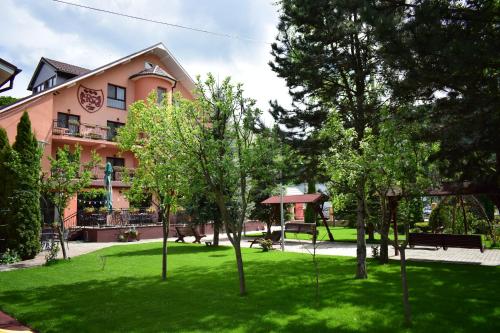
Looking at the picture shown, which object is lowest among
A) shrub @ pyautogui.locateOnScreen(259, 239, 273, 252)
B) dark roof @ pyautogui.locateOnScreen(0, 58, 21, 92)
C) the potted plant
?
shrub @ pyautogui.locateOnScreen(259, 239, 273, 252)

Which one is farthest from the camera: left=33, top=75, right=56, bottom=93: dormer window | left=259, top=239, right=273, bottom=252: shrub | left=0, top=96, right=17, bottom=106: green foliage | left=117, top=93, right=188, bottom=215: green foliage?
left=0, top=96, right=17, bottom=106: green foliage

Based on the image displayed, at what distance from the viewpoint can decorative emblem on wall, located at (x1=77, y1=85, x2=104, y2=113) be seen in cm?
2712

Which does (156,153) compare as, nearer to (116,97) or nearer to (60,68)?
(116,97)

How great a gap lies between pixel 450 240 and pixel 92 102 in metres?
24.5

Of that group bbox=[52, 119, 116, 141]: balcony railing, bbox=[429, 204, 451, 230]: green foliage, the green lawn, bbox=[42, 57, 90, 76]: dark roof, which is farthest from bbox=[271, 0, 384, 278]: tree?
bbox=[42, 57, 90, 76]: dark roof

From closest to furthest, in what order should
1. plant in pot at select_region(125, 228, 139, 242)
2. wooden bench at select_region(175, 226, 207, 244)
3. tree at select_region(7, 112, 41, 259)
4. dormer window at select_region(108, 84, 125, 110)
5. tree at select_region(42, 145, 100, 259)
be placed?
tree at select_region(42, 145, 100, 259), tree at select_region(7, 112, 41, 259), wooden bench at select_region(175, 226, 207, 244), plant in pot at select_region(125, 228, 139, 242), dormer window at select_region(108, 84, 125, 110)

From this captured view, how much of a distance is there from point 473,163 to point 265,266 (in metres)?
7.69

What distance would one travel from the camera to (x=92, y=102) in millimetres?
27719

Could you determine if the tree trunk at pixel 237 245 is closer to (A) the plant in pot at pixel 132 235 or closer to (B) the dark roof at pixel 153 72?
(A) the plant in pot at pixel 132 235

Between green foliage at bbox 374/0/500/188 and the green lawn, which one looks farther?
the green lawn

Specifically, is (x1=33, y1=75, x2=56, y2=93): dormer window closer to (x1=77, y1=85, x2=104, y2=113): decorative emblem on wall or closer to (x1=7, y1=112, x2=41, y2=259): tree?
(x1=77, y1=85, x2=104, y2=113): decorative emblem on wall

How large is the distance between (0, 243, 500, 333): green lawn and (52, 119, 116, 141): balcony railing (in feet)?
46.2

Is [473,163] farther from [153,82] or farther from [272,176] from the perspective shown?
[153,82]

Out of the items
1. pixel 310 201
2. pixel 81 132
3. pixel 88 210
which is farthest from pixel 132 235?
pixel 310 201
